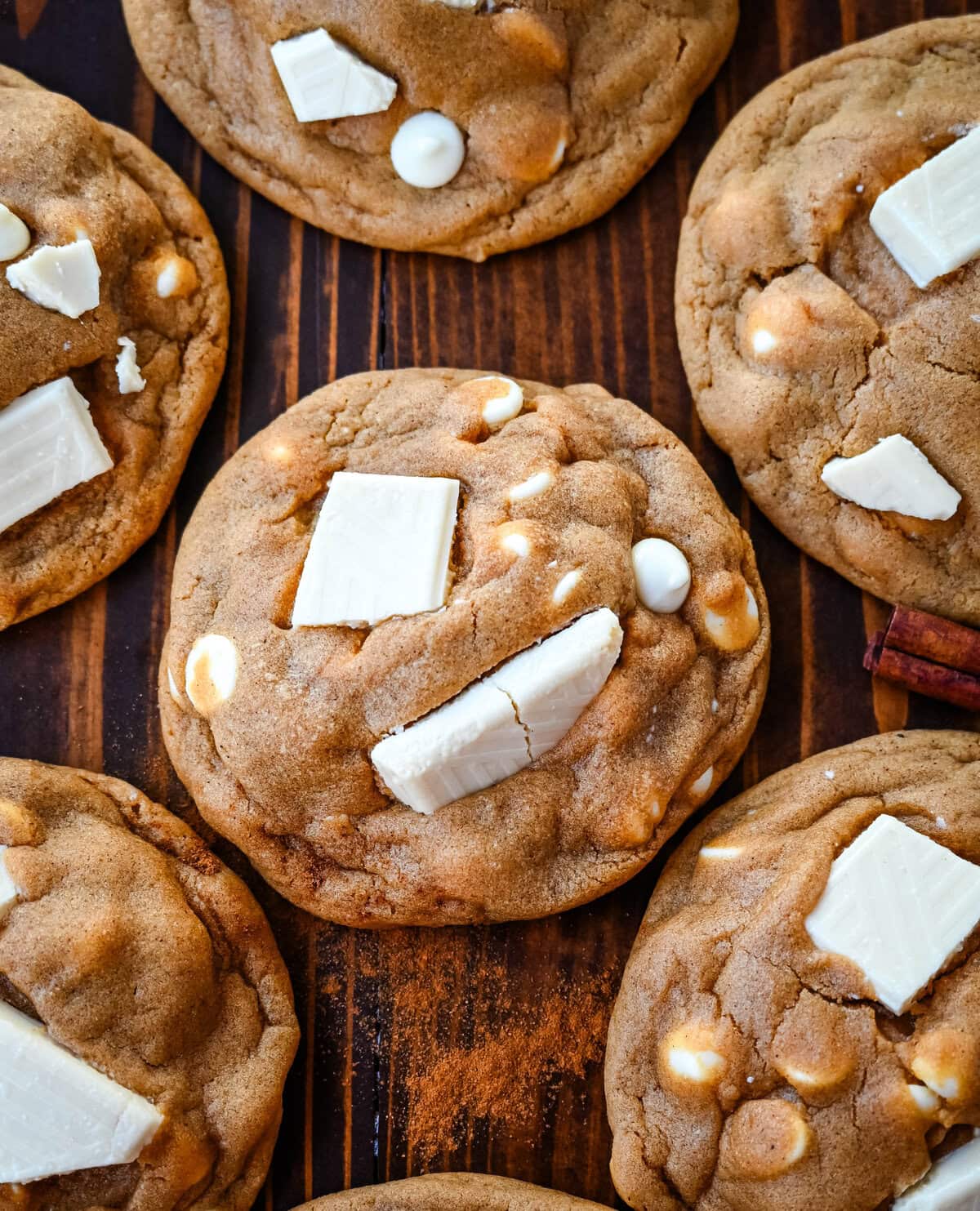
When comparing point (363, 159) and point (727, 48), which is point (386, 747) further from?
point (727, 48)

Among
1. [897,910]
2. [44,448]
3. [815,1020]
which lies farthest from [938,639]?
[44,448]

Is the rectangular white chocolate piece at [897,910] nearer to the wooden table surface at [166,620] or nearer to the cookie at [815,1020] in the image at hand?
the cookie at [815,1020]

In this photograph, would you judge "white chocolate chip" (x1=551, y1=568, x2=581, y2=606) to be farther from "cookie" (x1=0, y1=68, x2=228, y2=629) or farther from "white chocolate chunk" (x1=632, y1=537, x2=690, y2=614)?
"cookie" (x1=0, y1=68, x2=228, y2=629)

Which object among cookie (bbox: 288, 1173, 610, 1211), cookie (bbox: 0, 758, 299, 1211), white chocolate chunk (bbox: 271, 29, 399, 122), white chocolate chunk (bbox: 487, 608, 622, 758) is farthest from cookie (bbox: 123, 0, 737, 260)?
cookie (bbox: 288, 1173, 610, 1211)

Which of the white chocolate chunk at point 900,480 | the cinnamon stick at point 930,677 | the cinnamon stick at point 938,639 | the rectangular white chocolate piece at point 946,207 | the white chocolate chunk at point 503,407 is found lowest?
the cinnamon stick at point 930,677

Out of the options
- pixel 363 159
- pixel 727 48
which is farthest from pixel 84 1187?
pixel 727 48

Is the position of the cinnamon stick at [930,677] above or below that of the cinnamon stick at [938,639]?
below

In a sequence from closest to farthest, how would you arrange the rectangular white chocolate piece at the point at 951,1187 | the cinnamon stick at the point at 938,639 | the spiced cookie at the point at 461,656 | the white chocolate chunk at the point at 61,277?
the rectangular white chocolate piece at the point at 951,1187 → the spiced cookie at the point at 461,656 → the white chocolate chunk at the point at 61,277 → the cinnamon stick at the point at 938,639

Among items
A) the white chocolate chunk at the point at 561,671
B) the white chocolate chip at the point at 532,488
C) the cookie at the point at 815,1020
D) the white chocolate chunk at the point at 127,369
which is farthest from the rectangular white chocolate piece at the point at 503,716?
the white chocolate chunk at the point at 127,369
